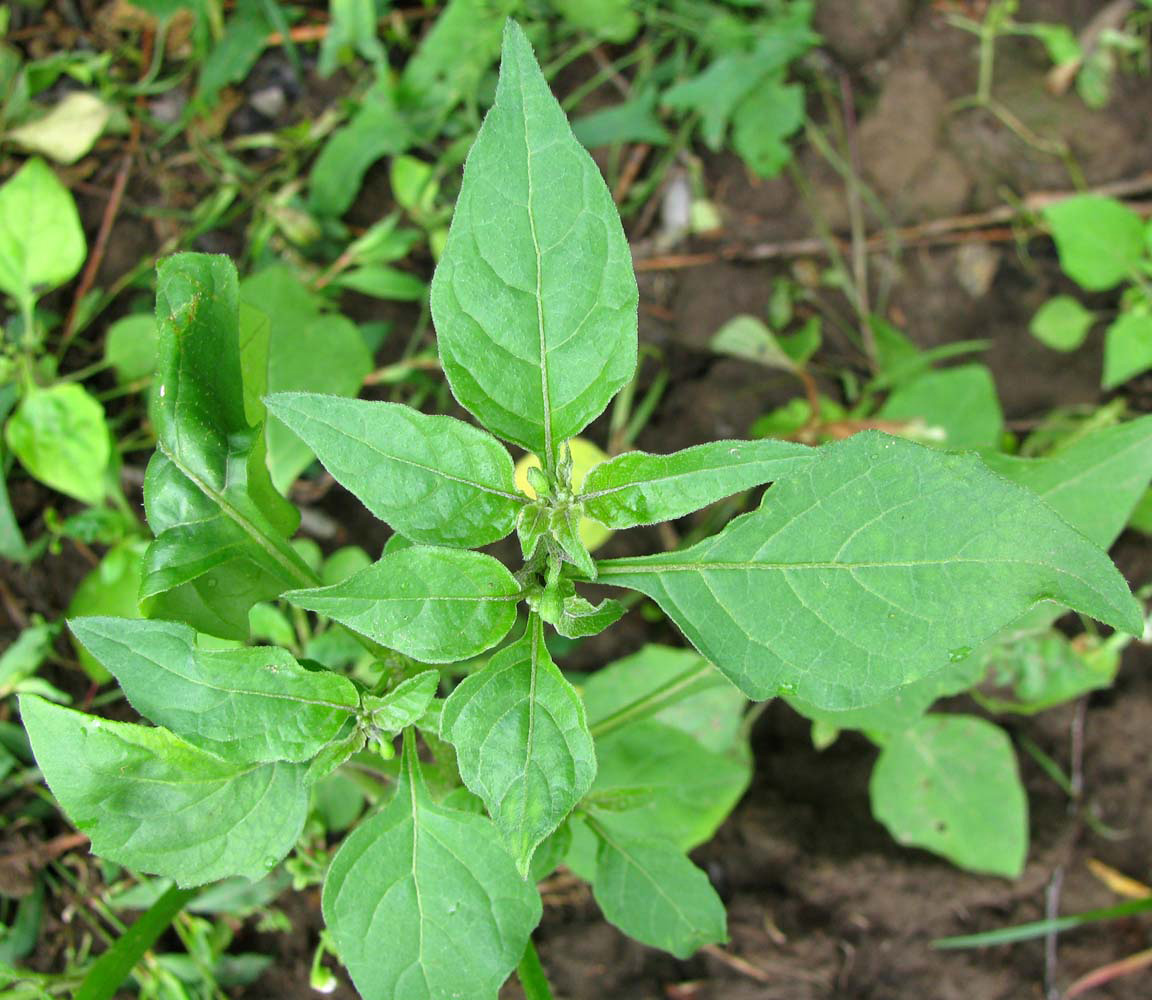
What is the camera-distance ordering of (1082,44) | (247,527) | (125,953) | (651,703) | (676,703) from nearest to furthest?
(247,527) → (125,953) → (651,703) → (676,703) → (1082,44)

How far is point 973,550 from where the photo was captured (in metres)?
1.57

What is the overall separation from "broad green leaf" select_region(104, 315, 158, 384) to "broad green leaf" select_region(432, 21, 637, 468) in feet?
6.48

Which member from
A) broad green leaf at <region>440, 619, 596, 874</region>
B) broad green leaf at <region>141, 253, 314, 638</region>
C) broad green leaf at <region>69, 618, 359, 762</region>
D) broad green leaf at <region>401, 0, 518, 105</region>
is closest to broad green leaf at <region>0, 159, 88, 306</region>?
broad green leaf at <region>401, 0, 518, 105</region>

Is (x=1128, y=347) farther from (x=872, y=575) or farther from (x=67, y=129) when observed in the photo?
(x=67, y=129)

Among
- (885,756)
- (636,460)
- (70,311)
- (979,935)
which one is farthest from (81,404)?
(979,935)

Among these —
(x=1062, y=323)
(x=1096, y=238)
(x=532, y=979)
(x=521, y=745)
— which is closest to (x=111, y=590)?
(x=532, y=979)

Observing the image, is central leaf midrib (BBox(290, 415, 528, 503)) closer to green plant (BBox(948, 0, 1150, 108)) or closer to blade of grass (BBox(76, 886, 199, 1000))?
blade of grass (BBox(76, 886, 199, 1000))

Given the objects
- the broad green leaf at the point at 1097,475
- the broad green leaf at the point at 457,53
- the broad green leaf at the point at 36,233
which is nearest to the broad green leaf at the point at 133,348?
the broad green leaf at the point at 36,233

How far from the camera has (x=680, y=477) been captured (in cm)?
163

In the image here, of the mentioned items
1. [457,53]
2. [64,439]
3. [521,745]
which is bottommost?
[64,439]

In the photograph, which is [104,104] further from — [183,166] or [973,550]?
[973,550]

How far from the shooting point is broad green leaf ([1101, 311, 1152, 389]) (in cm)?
339

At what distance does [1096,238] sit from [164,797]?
3.45 meters

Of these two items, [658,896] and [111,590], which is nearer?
[658,896]
